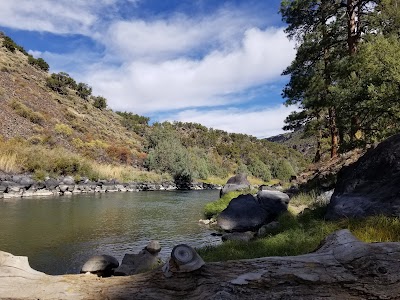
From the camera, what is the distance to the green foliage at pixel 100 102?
73.8 metres

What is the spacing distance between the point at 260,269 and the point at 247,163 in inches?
3530

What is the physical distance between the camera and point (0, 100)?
135 ft

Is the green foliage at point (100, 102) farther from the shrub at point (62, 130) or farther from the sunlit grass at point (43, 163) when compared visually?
the sunlit grass at point (43, 163)

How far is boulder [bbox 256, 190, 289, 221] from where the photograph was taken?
1388 centimetres

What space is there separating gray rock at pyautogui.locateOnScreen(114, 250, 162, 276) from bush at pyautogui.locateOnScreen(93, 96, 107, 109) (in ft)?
226

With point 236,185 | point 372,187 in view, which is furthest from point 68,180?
point 372,187

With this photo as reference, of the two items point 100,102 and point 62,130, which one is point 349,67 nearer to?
point 62,130

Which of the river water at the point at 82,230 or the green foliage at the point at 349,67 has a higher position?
the green foliage at the point at 349,67

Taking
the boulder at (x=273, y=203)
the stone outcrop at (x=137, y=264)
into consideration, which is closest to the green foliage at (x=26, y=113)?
the boulder at (x=273, y=203)

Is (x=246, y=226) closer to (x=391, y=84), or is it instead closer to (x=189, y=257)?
(x=391, y=84)

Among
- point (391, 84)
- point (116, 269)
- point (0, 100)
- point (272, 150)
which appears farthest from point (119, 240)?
point (272, 150)

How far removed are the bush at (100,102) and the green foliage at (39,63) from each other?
11.1m

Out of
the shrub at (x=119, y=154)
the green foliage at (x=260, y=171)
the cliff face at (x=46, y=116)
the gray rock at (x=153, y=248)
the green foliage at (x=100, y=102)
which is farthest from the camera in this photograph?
the green foliage at (x=260, y=171)

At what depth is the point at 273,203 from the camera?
1430 centimetres
